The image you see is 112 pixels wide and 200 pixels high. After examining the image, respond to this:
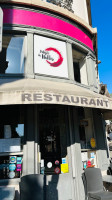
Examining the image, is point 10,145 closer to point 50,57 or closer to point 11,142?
point 11,142

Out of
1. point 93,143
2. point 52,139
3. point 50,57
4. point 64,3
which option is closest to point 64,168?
point 52,139

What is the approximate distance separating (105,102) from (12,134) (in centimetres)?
323

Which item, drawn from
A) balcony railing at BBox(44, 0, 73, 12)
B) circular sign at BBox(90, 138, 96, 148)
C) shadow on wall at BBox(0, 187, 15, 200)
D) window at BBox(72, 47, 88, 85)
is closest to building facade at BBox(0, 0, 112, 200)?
circular sign at BBox(90, 138, 96, 148)

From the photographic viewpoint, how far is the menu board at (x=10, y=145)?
15.7 feet

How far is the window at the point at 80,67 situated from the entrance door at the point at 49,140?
109 inches

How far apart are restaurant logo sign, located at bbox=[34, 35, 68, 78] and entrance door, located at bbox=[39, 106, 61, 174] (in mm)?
1493

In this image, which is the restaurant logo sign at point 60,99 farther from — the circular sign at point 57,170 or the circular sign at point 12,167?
the circular sign at point 57,170

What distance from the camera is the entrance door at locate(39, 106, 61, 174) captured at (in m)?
5.16

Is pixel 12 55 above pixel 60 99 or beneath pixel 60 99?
above

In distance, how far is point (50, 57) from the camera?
19.9 feet

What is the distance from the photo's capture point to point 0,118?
5.13m

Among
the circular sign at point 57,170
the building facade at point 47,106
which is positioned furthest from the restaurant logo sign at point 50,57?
the circular sign at point 57,170

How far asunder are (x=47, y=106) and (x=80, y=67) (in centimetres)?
342

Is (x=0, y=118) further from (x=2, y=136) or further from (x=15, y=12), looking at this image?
(x=15, y=12)
